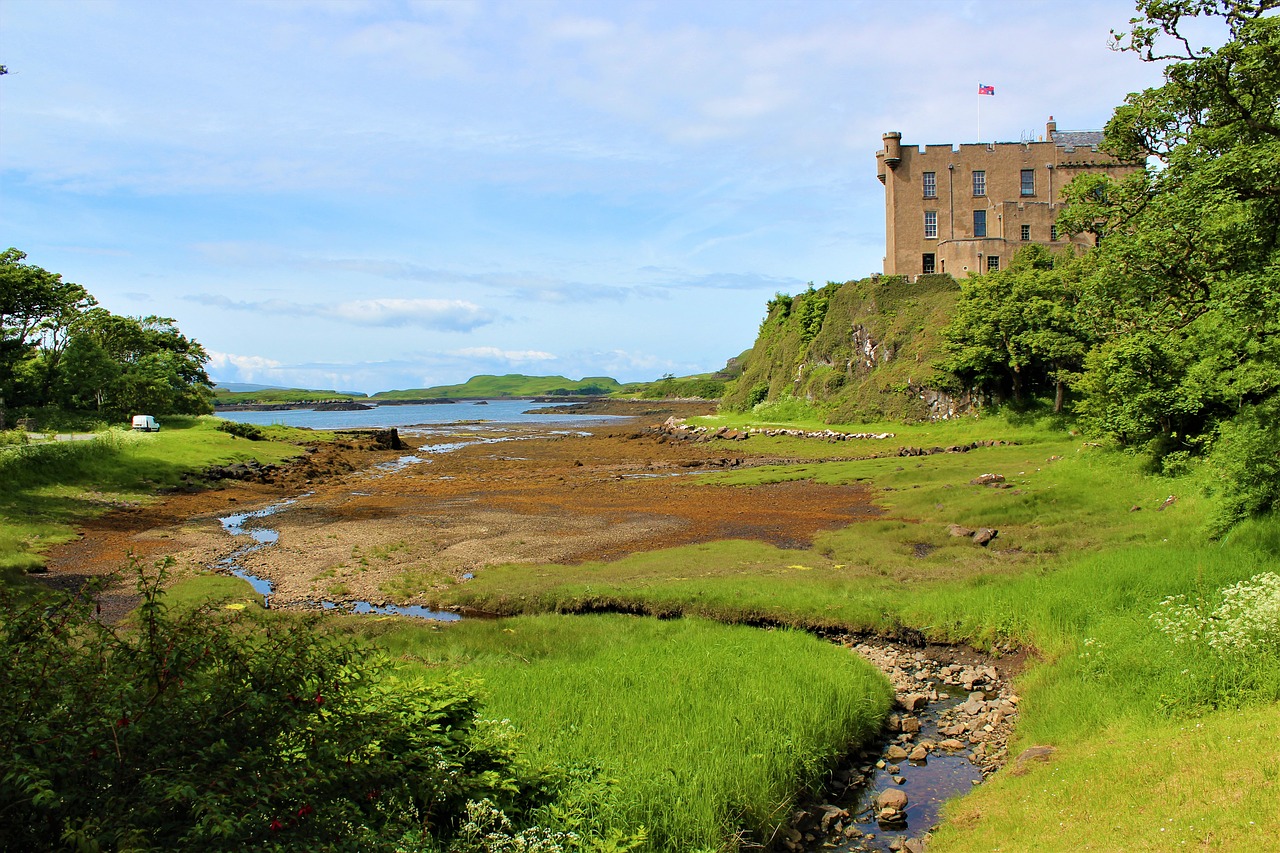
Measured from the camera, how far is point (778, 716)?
13188 mm

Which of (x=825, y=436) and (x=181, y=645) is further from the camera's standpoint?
(x=825, y=436)

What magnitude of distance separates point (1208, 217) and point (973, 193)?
70.1 metres

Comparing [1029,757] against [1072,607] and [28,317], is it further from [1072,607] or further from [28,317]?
[28,317]

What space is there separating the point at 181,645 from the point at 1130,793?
34.9 feet

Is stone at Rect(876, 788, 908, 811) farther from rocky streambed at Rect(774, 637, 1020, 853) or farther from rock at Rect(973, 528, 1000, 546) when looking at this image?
rock at Rect(973, 528, 1000, 546)

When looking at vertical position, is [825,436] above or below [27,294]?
below

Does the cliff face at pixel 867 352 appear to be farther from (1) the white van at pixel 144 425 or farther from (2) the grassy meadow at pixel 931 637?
(1) the white van at pixel 144 425

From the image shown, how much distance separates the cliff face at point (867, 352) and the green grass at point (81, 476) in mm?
54794

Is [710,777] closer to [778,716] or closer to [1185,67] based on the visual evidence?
[778,716]

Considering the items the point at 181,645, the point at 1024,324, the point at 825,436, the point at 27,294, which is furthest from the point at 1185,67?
the point at 27,294

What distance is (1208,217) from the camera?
1831 centimetres

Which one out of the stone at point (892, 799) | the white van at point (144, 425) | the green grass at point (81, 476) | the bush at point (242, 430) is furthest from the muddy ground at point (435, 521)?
the stone at point (892, 799)

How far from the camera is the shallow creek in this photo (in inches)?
433

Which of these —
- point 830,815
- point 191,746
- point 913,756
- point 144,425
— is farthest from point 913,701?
point 144,425
